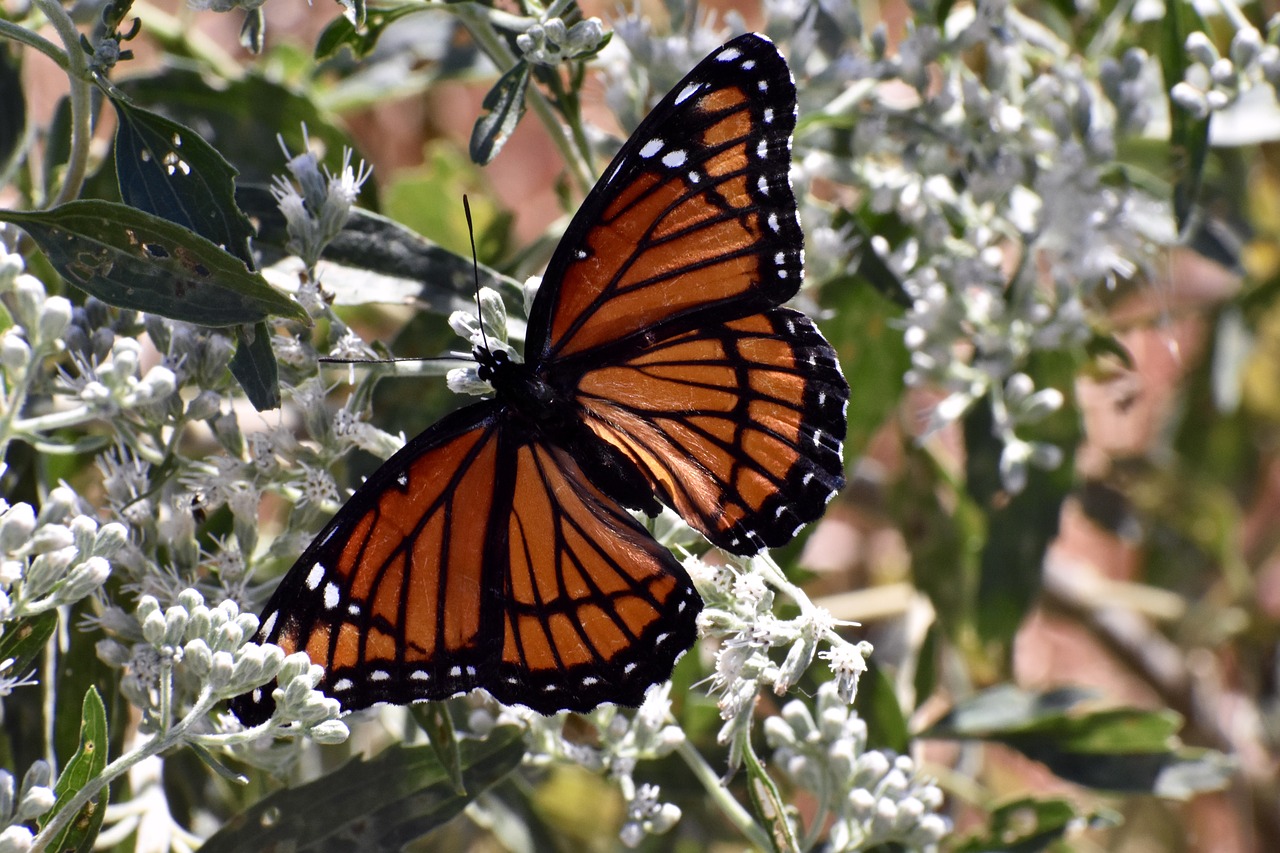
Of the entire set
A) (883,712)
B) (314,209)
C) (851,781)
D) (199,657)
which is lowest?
(883,712)

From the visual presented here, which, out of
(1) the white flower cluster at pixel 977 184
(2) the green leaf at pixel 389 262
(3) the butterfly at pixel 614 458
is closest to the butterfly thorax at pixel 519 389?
(3) the butterfly at pixel 614 458

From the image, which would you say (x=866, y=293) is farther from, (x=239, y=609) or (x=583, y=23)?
(x=239, y=609)

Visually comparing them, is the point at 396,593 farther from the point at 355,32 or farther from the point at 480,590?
the point at 355,32

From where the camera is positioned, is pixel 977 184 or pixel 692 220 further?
pixel 977 184

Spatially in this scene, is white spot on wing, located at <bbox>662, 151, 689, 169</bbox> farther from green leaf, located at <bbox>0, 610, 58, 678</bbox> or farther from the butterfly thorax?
green leaf, located at <bbox>0, 610, 58, 678</bbox>

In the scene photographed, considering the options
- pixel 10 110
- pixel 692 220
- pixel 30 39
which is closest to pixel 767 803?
pixel 692 220

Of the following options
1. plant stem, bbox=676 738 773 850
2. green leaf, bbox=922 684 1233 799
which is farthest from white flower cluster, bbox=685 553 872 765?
green leaf, bbox=922 684 1233 799
